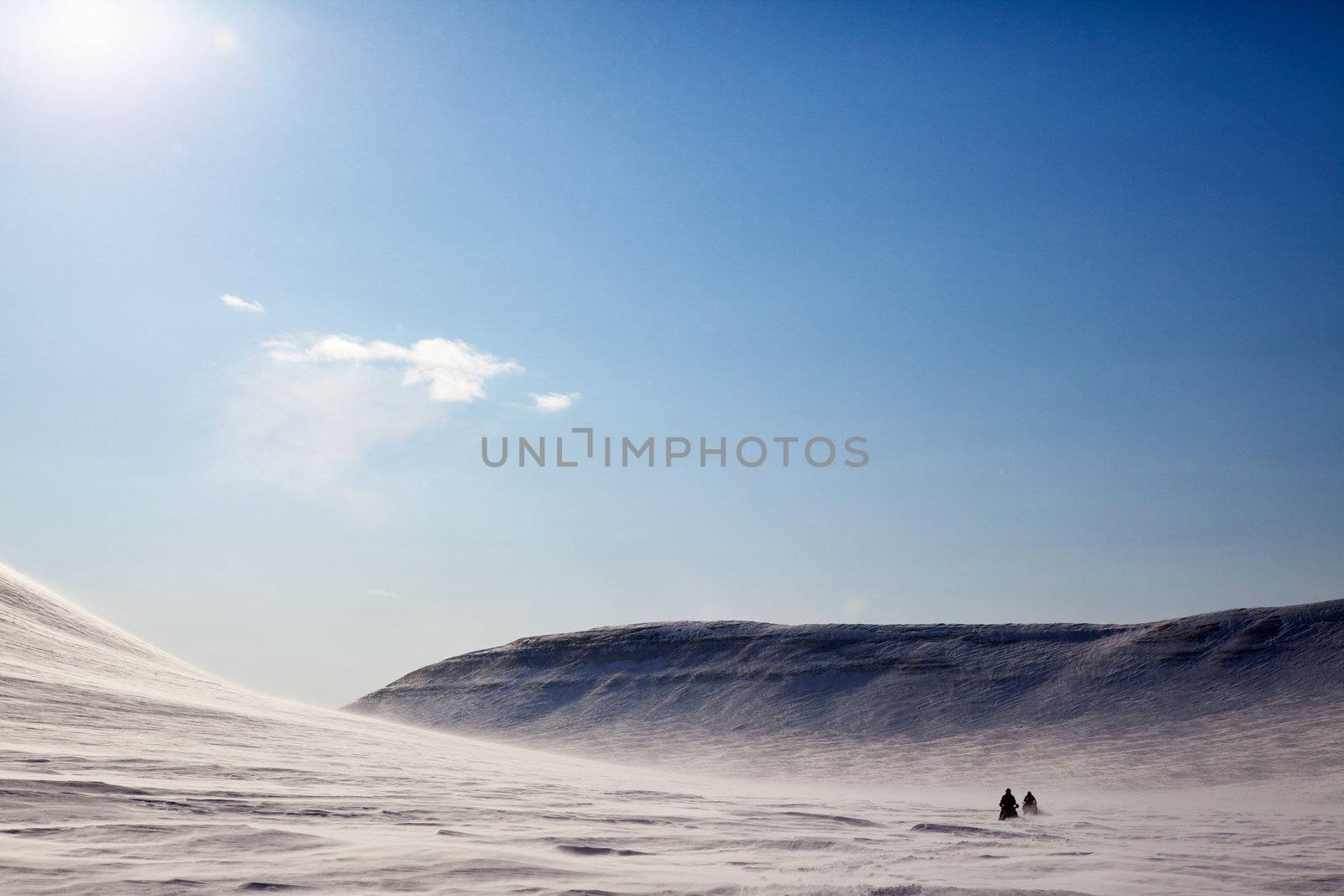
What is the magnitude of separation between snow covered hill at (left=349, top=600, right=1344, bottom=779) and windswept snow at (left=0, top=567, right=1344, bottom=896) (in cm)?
1698

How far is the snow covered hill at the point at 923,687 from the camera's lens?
39.1 metres

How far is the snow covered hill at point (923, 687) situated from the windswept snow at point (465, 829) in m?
17.0

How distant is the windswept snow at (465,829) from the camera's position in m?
7.96

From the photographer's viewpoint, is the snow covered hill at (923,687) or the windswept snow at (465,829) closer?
the windswept snow at (465,829)

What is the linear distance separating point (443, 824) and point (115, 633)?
112 feet

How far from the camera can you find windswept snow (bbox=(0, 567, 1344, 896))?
7.96m

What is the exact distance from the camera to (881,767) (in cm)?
3688

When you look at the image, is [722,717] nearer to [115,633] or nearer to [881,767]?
[881,767]

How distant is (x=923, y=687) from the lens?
47219mm

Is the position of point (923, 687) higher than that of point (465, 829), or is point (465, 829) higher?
→ point (465, 829)

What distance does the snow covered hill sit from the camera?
39.1m

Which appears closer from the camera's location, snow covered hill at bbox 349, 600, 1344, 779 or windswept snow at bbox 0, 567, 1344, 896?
windswept snow at bbox 0, 567, 1344, 896

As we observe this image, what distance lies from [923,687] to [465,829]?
40.4 metres

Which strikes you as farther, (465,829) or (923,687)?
(923,687)
